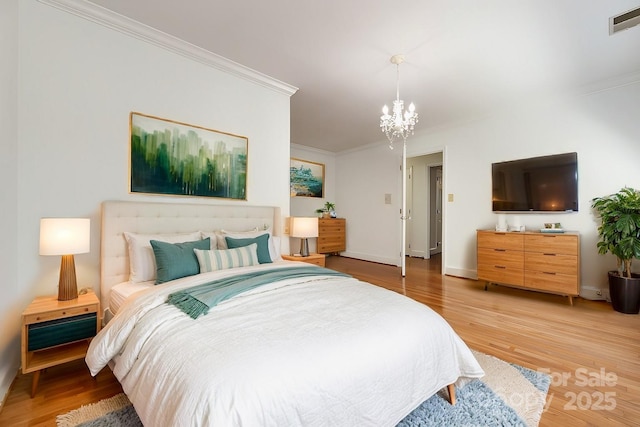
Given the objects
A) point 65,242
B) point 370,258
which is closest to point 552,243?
point 370,258

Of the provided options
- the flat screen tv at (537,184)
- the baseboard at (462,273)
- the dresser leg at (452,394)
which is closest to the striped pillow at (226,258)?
the dresser leg at (452,394)

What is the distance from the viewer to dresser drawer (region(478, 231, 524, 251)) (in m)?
3.70

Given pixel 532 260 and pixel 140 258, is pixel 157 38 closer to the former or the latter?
pixel 140 258

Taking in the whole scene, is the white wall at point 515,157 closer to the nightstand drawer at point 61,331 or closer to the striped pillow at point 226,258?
the striped pillow at point 226,258

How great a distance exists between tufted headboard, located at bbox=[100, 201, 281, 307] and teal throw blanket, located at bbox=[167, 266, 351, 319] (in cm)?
104

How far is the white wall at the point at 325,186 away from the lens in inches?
248

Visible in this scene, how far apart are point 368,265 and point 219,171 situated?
12.8ft

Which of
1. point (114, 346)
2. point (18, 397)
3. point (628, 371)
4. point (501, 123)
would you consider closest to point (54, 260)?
point (18, 397)

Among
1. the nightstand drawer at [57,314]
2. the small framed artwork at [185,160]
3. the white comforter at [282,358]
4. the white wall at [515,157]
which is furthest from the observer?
the white wall at [515,157]

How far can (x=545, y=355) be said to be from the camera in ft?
6.98

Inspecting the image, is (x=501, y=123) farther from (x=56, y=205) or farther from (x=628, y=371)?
(x=56, y=205)

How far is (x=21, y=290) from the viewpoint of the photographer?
6.38 ft

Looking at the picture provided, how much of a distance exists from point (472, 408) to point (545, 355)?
1091mm

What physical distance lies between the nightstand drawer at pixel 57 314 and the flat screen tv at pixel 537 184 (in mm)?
5084
